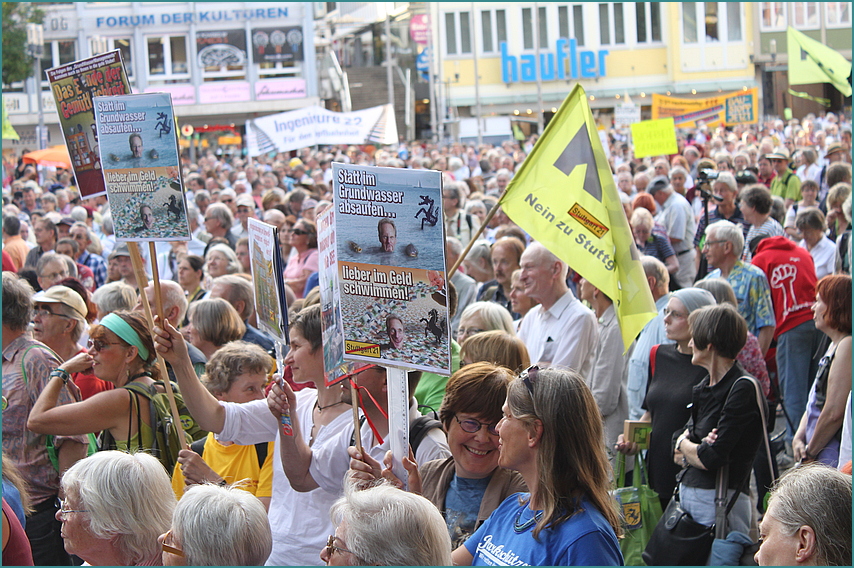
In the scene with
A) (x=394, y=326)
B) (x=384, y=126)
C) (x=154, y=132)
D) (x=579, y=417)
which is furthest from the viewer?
(x=384, y=126)

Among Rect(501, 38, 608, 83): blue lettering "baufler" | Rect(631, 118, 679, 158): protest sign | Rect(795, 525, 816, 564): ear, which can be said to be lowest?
Rect(795, 525, 816, 564): ear

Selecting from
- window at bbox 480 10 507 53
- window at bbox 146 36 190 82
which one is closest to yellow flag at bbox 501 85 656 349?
window at bbox 146 36 190 82

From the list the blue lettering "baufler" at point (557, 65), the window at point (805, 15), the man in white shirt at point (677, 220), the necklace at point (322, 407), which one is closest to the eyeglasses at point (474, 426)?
the necklace at point (322, 407)

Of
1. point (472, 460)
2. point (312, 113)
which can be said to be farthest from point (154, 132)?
point (312, 113)

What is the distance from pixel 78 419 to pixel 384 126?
50.0 ft

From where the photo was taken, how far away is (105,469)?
2615 mm

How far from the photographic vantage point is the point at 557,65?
48438 mm

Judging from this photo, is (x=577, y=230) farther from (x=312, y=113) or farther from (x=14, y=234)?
(x=312, y=113)

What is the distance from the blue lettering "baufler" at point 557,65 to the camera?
4809 centimetres

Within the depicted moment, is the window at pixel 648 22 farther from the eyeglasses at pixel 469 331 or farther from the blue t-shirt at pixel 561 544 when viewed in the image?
the blue t-shirt at pixel 561 544

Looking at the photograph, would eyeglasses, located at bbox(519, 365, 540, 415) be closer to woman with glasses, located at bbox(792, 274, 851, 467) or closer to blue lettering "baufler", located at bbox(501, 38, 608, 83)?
woman with glasses, located at bbox(792, 274, 851, 467)

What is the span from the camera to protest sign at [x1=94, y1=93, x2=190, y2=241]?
3.52m

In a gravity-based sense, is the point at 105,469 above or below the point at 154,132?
below

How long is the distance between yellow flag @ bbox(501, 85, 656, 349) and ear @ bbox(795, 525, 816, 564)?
2.05m
